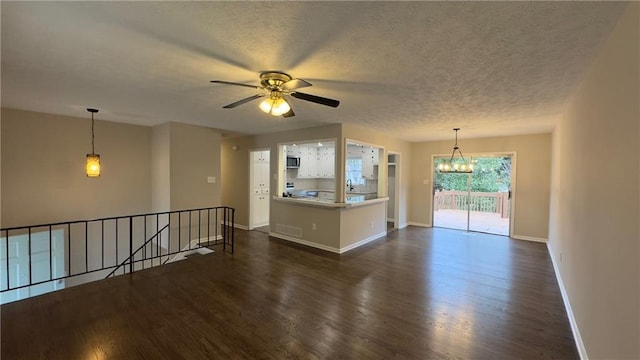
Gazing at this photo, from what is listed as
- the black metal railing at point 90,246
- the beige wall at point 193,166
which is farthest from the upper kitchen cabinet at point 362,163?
the black metal railing at point 90,246

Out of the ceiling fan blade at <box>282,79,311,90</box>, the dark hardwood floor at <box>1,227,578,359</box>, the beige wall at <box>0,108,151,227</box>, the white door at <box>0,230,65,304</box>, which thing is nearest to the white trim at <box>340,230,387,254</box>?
the dark hardwood floor at <box>1,227,578,359</box>

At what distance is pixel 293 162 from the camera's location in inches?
318

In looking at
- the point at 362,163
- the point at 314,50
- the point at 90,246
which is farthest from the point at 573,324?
the point at 90,246

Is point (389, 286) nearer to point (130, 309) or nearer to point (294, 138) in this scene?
point (130, 309)

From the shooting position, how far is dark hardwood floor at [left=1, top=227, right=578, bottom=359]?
224 centimetres

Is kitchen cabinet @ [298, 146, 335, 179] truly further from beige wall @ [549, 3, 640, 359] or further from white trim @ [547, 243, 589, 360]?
beige wall @ [549, 3, 640, 359]

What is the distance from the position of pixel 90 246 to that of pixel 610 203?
7140mm

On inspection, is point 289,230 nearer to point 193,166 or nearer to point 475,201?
point 193,166

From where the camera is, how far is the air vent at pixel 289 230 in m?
5.65

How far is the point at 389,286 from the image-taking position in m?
3.53

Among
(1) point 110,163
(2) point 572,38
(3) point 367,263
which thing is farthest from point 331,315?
(1) point 110,163

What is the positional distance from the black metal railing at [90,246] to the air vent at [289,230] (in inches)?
44.8

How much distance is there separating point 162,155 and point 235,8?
15.6 ft

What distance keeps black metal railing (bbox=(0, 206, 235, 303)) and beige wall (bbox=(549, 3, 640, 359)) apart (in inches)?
170
